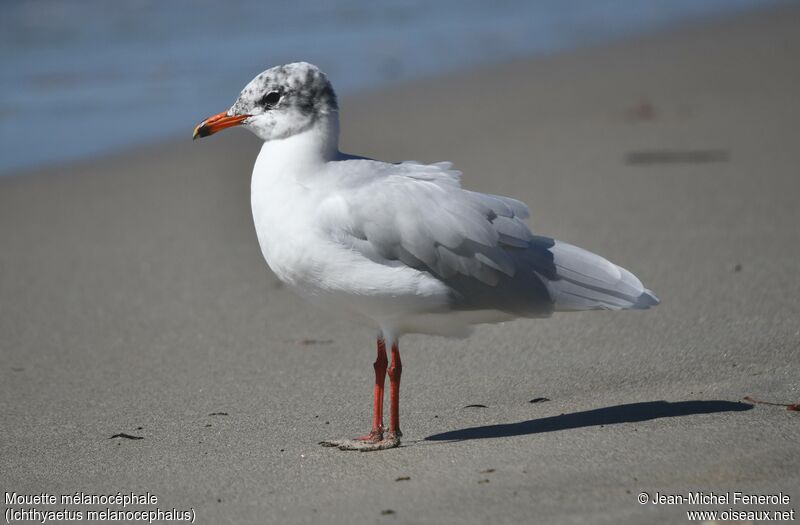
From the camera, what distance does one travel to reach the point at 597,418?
14.9 ft

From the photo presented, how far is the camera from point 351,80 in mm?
12297

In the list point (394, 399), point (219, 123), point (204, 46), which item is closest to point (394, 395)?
point (394, 399)

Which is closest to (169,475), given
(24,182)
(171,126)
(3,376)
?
(3,376)

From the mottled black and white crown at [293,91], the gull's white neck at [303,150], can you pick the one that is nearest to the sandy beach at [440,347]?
the gull's white neck at [303,150]

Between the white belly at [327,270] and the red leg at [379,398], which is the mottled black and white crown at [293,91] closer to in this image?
the white belly at [327,270]

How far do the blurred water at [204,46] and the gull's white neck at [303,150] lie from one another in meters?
5.70

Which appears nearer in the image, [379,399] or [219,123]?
[379,399]

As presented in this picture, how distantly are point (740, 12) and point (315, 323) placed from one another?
1093 cm

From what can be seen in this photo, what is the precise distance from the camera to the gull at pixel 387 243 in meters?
4.27

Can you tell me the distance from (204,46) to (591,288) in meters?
10.9

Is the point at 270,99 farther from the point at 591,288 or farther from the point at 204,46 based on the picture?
the point at 204,46

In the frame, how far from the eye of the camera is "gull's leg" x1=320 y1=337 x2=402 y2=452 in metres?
4.36

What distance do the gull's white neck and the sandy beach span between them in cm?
104

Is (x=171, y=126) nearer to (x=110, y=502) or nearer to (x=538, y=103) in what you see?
(x=538, y=103)
